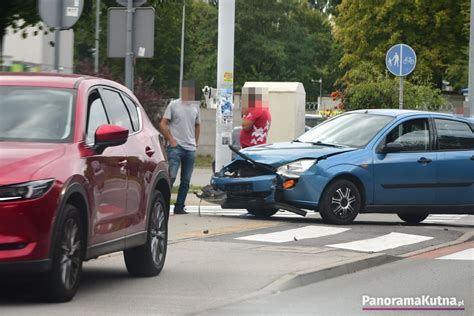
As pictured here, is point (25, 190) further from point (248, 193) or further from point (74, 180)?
point (248, 193)

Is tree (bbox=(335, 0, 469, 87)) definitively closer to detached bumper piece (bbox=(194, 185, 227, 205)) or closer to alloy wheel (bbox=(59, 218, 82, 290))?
detached bumper piece (bbox=(194, 185, 227, 205))

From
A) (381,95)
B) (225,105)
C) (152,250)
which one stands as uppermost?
(381,95)

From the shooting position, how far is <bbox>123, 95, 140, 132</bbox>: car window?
10.3 m

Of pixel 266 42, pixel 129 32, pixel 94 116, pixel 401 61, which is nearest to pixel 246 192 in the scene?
pixel 129 32

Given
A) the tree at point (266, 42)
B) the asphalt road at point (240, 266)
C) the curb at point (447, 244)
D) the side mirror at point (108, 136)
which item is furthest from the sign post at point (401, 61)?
the tree at point (266, 42)

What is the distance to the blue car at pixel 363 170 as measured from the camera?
1503cm

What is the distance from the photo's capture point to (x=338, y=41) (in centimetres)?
6372

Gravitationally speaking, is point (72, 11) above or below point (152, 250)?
above

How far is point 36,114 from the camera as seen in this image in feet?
29.1

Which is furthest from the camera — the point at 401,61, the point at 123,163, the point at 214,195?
the point at 401,61

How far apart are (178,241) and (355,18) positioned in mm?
49564

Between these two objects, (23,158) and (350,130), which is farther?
(350,130)

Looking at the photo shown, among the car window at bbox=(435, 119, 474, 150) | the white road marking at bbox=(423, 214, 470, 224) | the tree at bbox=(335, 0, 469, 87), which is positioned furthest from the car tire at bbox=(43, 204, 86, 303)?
the tree at bbox=(335, 0, 469, 87)

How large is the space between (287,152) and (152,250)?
5.46m
